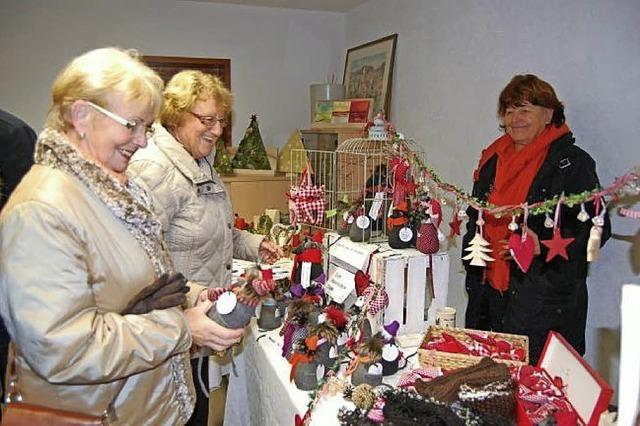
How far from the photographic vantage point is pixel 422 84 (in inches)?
126

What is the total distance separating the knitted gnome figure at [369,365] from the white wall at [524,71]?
1192mm

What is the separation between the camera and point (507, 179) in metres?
2.10

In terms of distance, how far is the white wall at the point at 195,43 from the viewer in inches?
140

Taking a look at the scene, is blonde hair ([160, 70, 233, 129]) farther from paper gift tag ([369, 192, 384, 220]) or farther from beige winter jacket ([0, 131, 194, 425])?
beige winter jacket ([0, 131, 194, 425])

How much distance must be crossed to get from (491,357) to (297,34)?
3.49m

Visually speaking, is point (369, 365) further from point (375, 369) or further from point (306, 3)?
point (306, 3)

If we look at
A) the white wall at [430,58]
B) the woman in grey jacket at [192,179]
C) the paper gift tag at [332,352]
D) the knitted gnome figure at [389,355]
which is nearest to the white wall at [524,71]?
the white wall at [430,58]

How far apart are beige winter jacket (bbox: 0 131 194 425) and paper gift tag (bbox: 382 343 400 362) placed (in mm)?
535

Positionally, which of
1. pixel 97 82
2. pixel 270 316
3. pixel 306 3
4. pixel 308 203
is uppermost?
pixel 306 3

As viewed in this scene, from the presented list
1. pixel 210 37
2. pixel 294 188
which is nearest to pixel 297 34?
pixel 210 37

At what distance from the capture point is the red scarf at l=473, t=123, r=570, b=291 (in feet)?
6.51

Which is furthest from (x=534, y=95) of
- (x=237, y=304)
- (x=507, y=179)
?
(x=237, y=304)

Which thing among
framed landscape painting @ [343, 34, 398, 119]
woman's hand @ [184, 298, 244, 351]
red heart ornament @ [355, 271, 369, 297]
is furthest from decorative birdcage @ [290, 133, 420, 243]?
framed landscape painting @ [343, 34, 398, 119]

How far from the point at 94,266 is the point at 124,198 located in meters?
0.16
